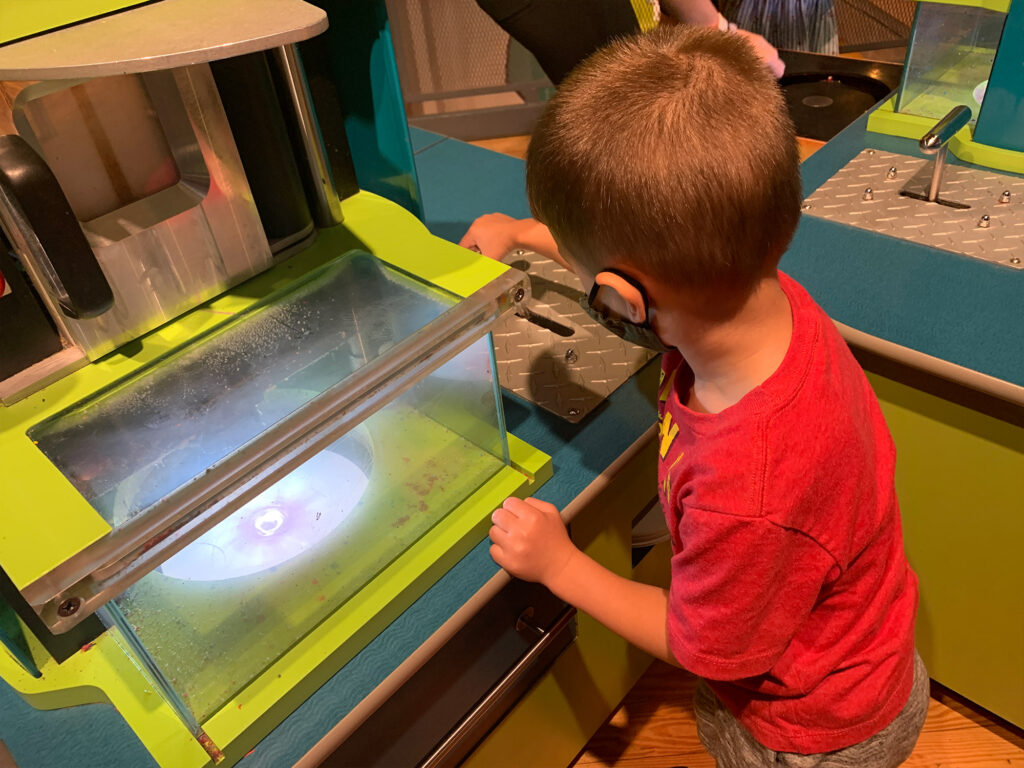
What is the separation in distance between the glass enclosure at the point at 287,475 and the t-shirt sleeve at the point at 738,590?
25 cm

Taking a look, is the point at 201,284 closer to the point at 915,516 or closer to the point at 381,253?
the point at 381,253

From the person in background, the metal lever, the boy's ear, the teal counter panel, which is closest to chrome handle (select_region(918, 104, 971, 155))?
the metal lever

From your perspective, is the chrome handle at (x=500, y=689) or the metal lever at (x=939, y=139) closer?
the chrome handle at (x=500, y=689)

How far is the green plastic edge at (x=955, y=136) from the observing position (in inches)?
45.2

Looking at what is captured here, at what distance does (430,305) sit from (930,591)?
0.88 m

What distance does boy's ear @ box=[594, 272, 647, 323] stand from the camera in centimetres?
58

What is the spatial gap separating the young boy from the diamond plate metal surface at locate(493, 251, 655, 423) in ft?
0.59

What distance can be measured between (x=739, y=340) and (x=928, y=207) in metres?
0.66

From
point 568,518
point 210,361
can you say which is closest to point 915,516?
point 568,518

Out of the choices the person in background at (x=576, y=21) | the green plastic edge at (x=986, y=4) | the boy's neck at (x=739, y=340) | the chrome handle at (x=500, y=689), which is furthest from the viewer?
the person in background at (x=576, y=21)

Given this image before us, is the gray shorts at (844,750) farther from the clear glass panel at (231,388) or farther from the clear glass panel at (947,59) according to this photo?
the clear glass panel at (947,59)

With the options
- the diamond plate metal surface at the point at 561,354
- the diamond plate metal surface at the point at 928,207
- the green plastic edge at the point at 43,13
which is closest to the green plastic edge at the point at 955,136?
the diamond plate metal surface at the point at 928,207

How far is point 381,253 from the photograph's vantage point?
2.55 feet

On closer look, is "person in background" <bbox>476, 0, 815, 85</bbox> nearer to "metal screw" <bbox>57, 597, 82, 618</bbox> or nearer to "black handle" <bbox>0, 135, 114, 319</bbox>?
"black handle" <bbox>0, 135, 114, 319</bbox>
